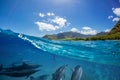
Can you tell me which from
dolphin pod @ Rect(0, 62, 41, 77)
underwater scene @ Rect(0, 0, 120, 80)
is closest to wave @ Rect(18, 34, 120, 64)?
underwater scene @ Rect(0, 0, 120, 80)

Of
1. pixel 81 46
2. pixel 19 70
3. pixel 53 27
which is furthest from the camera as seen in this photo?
pixel 81 46

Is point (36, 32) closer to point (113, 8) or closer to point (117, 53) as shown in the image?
point (113, 8)

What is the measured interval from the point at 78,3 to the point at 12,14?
3.90 metres

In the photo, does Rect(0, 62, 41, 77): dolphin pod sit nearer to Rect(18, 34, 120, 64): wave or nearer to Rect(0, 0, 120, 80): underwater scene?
Rect(0, 0, 120, 80): underwater scene

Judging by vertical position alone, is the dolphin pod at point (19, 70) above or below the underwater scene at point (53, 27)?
below

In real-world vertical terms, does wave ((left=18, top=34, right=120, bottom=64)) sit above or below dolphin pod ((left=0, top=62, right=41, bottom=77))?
above

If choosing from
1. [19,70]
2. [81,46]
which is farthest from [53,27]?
[81,46]

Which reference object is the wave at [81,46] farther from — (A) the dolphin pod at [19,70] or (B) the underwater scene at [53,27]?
(A) the dolphin pod at [19,70]

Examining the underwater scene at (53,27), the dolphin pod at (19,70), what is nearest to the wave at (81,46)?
the underwater scene at (53,27)

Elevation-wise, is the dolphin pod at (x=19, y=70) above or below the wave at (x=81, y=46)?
below

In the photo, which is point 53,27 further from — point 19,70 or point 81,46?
point 81,46

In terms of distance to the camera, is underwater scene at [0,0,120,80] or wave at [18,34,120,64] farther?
wave at [18,34,120,64]

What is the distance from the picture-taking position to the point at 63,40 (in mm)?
14859

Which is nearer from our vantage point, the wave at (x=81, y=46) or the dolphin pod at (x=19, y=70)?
the dolphin pod at (x=19, y=70)
